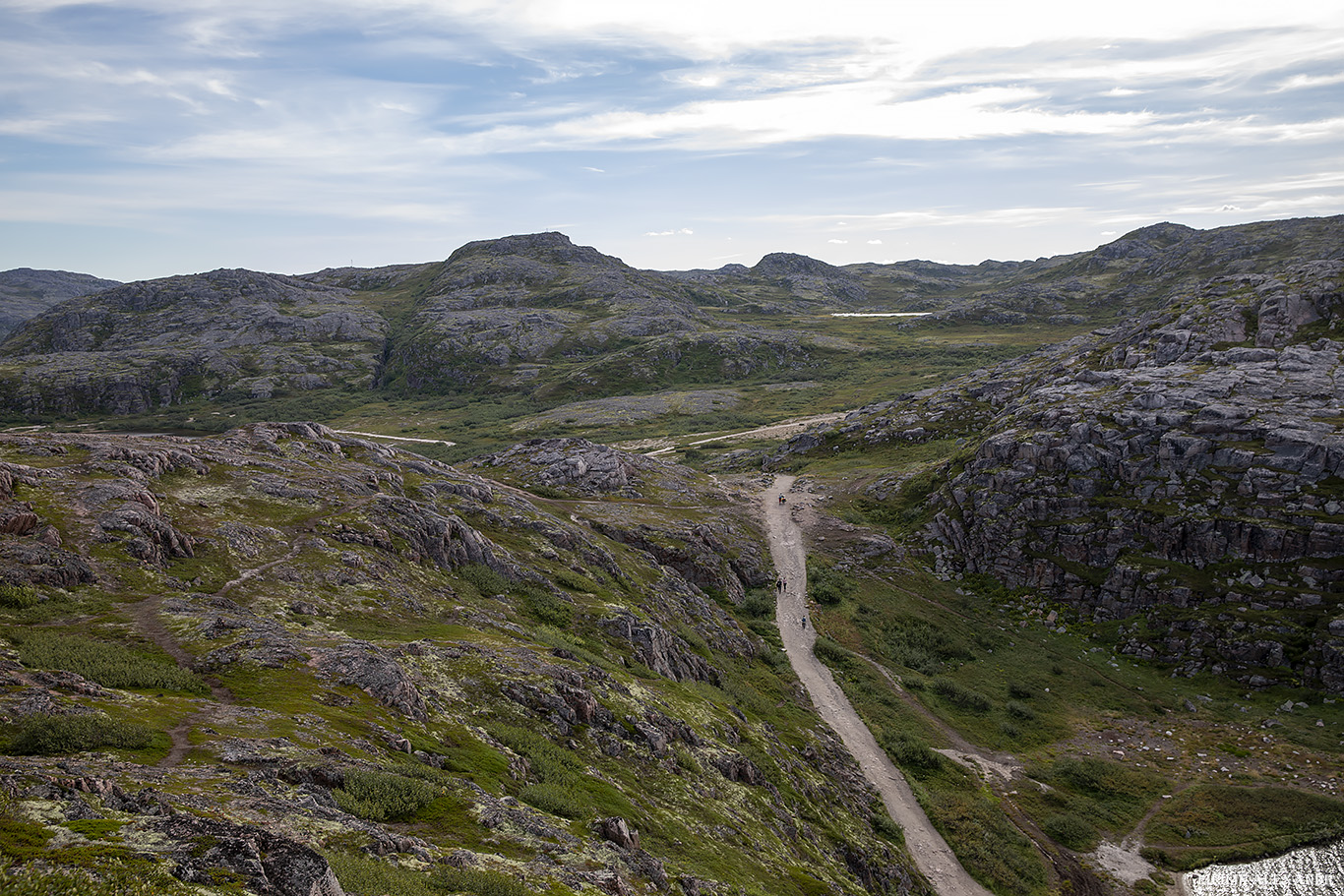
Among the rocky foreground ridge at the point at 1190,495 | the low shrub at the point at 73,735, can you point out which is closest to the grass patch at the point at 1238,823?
the rocky foreground ridge at the point at 1190,495

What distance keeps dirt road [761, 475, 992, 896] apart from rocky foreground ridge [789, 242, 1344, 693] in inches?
907

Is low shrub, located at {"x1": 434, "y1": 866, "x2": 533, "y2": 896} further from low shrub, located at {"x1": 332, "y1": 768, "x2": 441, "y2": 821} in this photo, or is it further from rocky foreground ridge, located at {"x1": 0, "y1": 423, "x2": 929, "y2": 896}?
low shrub, located at {"x1": 332, "y1": 768, "x2": 441, "y2": 821}

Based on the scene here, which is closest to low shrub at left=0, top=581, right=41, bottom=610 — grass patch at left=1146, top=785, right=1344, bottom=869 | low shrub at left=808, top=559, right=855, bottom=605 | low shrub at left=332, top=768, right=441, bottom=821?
low shrub at left=332, top=768, right=441, bottom=821

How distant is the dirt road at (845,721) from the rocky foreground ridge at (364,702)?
241 cm

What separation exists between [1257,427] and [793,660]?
232 feet

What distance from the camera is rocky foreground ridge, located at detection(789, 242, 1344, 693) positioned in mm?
71875

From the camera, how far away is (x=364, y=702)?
30.7 meters

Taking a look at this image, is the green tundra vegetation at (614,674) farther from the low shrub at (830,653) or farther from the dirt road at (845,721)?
the dirt road at (845,721)

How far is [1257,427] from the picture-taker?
8531 centimetres

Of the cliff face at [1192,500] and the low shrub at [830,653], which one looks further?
the cliff face at [1192,500]

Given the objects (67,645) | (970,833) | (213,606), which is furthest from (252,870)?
(970,833)

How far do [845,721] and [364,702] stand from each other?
45025mm

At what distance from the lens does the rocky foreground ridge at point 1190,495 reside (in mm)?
71875

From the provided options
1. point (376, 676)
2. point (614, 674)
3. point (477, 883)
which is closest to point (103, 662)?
point (376, 676)
